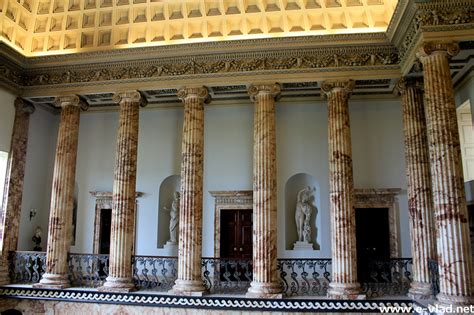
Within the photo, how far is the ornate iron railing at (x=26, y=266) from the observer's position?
11.0 meters

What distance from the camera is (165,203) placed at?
12992mm

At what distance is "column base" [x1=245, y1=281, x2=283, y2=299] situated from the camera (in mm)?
9164

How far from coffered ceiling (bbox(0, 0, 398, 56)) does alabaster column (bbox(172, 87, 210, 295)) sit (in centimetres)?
186

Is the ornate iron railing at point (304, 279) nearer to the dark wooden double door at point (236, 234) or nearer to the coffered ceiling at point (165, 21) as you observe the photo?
the dark wooden double door at point (236, 234)

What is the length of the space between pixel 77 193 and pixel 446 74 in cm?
1126

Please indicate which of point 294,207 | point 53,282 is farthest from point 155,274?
point 294,207

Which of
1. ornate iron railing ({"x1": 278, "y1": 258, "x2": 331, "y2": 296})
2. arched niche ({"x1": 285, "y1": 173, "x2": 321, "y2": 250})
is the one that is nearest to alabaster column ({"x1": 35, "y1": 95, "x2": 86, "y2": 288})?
ornate iron railing ({"x1": 278, "y1": 258, "x2": 331, "y2": 296})

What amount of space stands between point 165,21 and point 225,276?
7018 millimetres

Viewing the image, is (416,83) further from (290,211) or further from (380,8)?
(290,211)

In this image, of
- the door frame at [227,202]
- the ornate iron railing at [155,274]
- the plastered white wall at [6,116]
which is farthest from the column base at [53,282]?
the door frame at [227,202]

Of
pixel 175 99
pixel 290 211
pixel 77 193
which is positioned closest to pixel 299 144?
pixel 290 211

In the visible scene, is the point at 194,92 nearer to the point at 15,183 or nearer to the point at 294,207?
the point at 294,207

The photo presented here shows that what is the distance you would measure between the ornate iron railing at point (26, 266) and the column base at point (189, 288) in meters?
4.00

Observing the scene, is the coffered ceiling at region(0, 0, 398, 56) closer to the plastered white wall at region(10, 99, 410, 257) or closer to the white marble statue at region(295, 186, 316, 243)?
the plastered white wall at region(10, 99, 410, 257)
